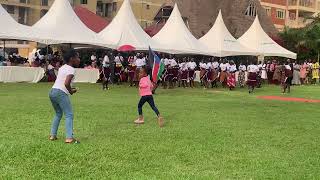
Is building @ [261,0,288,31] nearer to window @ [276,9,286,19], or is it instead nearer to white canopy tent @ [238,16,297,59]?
window @ [276,9,286,19]

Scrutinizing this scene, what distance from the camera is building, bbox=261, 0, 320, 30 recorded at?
244 feet

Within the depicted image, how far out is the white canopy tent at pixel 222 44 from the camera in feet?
112

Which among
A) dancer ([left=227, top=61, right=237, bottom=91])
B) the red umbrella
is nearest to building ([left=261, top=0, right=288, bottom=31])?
dancer ([left=227, top=61, right=237, bottom=91])

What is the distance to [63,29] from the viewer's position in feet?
90.9

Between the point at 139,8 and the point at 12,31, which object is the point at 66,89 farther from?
the point at 139,8

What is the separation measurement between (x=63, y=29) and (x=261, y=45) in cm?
1587

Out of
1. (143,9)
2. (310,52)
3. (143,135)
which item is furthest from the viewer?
(143,9)

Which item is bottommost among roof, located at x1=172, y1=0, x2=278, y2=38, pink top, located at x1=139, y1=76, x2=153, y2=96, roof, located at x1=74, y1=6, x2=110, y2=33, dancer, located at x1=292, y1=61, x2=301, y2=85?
dancer, located at x1=292, y1=61, x2=301, y2=85

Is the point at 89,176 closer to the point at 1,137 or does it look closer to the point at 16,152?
the point at 16,152

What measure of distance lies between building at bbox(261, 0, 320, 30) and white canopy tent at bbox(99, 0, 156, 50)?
4520 centimetres

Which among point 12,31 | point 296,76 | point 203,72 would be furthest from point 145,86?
point 296,76

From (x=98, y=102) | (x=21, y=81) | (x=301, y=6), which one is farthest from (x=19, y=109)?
(x=301, y=6)

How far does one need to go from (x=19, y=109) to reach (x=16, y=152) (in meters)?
6.13

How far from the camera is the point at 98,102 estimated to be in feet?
58.5
